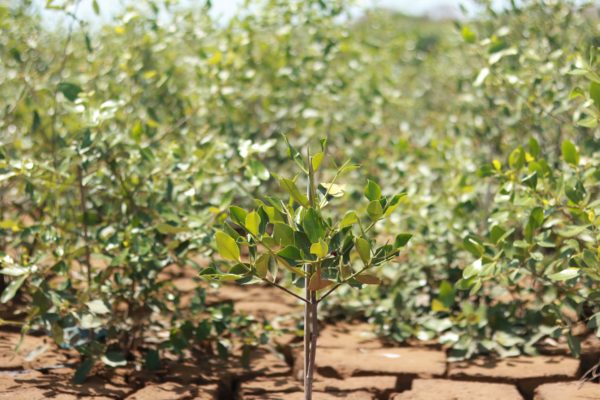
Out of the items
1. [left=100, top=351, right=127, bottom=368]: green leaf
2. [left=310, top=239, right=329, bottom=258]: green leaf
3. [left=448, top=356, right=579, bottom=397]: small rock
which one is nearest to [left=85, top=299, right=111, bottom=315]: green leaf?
[left=100, top=351, right=127, bottom=368]: green leaf

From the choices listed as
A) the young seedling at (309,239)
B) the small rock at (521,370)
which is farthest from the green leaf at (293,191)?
the small rock at (521,370)

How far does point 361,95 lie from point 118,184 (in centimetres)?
209

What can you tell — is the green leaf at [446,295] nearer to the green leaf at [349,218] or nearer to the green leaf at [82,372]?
the green leaf at [349,218]

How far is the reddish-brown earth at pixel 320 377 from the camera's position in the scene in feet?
8.25

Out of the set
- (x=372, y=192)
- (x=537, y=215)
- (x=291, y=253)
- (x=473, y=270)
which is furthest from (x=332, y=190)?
(x=537, y=215)

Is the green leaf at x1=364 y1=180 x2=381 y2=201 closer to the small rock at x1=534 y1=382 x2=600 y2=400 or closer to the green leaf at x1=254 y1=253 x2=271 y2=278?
the green leaf at x1=254 y1=253 x2=271 y2=278

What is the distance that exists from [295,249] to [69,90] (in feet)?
3.86

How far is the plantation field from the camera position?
2291 mm

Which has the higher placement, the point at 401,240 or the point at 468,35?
the point at 468,35

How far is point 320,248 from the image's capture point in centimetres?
187

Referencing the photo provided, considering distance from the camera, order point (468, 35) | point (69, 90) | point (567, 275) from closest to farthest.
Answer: point (567, 275)
point (69, 90)
point (468, 35)

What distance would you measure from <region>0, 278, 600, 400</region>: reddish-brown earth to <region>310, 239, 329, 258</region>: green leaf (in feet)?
2.75

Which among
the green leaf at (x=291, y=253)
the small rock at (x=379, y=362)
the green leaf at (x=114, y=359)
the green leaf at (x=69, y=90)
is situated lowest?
the green leaf at (x=114, y=359)

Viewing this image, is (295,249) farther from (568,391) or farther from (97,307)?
(568,391)
